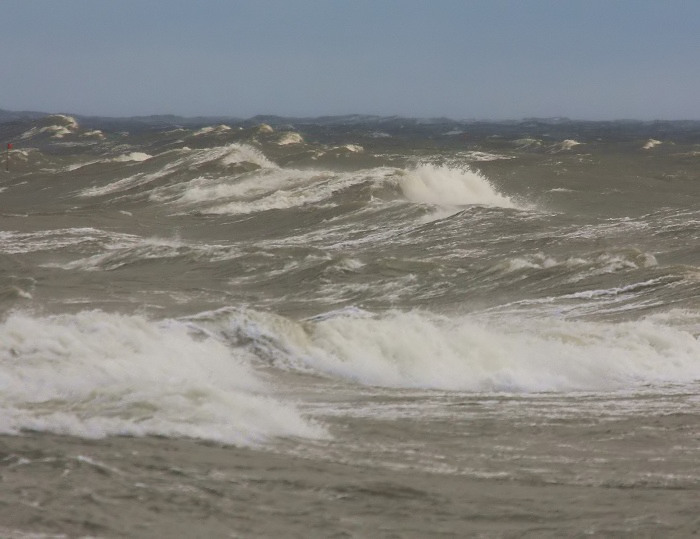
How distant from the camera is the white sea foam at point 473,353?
13.0m

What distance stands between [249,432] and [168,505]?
2.06 m

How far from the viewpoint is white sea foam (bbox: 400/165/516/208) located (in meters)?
36.0

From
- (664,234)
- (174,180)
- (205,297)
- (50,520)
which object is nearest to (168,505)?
(50,520)

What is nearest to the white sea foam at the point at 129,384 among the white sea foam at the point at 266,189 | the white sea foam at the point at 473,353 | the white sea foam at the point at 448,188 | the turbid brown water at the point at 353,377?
the turbid brown water at the point at 353,377

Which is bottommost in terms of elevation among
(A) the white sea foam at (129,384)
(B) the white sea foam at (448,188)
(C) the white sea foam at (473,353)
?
(C) the white sea foam at (473,353)

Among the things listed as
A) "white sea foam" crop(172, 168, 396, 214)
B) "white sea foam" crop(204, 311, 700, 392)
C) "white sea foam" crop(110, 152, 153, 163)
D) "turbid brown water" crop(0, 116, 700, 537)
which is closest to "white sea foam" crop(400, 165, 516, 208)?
"white sea foam" crop(172, 168, 396, 214)

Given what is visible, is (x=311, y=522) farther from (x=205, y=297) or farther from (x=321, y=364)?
(x=205, y=297)

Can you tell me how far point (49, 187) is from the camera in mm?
45000

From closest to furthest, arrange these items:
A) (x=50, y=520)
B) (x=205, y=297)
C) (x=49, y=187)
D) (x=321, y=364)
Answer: (x=50, y=520) < (x=321, y=364) < (x=205, y=297) < (x=49, y=187)

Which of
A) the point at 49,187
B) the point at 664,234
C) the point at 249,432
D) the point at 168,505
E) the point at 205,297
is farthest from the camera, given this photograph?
the point at 49,187

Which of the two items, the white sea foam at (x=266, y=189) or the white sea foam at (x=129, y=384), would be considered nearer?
the white sea foam at (x=129, y=384)

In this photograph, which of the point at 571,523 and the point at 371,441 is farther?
the point at 371,441

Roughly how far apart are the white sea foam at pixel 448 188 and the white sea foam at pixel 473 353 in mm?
20481

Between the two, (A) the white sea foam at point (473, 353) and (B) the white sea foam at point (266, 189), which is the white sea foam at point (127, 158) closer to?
(B) the white sea foam at point (266, 189)
